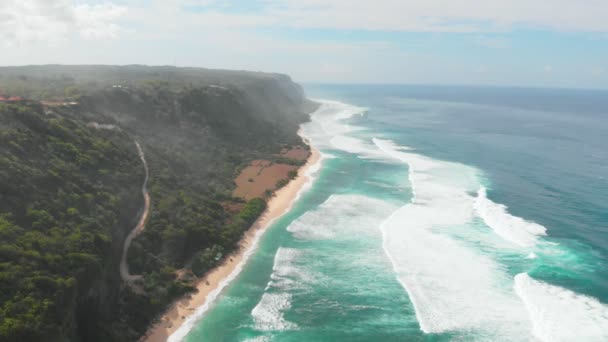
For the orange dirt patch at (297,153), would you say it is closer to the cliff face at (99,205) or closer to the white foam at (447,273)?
the cliff face at (99,205)

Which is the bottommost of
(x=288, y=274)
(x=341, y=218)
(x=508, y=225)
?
(x=288, y=274)

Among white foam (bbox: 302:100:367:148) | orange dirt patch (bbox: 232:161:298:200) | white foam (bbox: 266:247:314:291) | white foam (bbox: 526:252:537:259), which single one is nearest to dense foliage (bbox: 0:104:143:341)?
white foam (bbox: 266:247:314:291)

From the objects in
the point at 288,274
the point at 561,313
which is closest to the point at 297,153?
the point at 288,274

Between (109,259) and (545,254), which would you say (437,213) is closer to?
(545,254)

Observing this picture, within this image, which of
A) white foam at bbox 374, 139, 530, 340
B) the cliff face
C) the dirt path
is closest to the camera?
the cliff face

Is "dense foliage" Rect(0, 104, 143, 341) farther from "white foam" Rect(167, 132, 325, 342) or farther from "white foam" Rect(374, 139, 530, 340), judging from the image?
"white foam" Rect(374, 139, 530, 340)

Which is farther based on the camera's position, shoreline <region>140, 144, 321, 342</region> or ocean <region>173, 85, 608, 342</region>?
ocean <region>173, 85, 608, 342</region>

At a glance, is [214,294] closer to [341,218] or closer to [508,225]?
[341,218]
